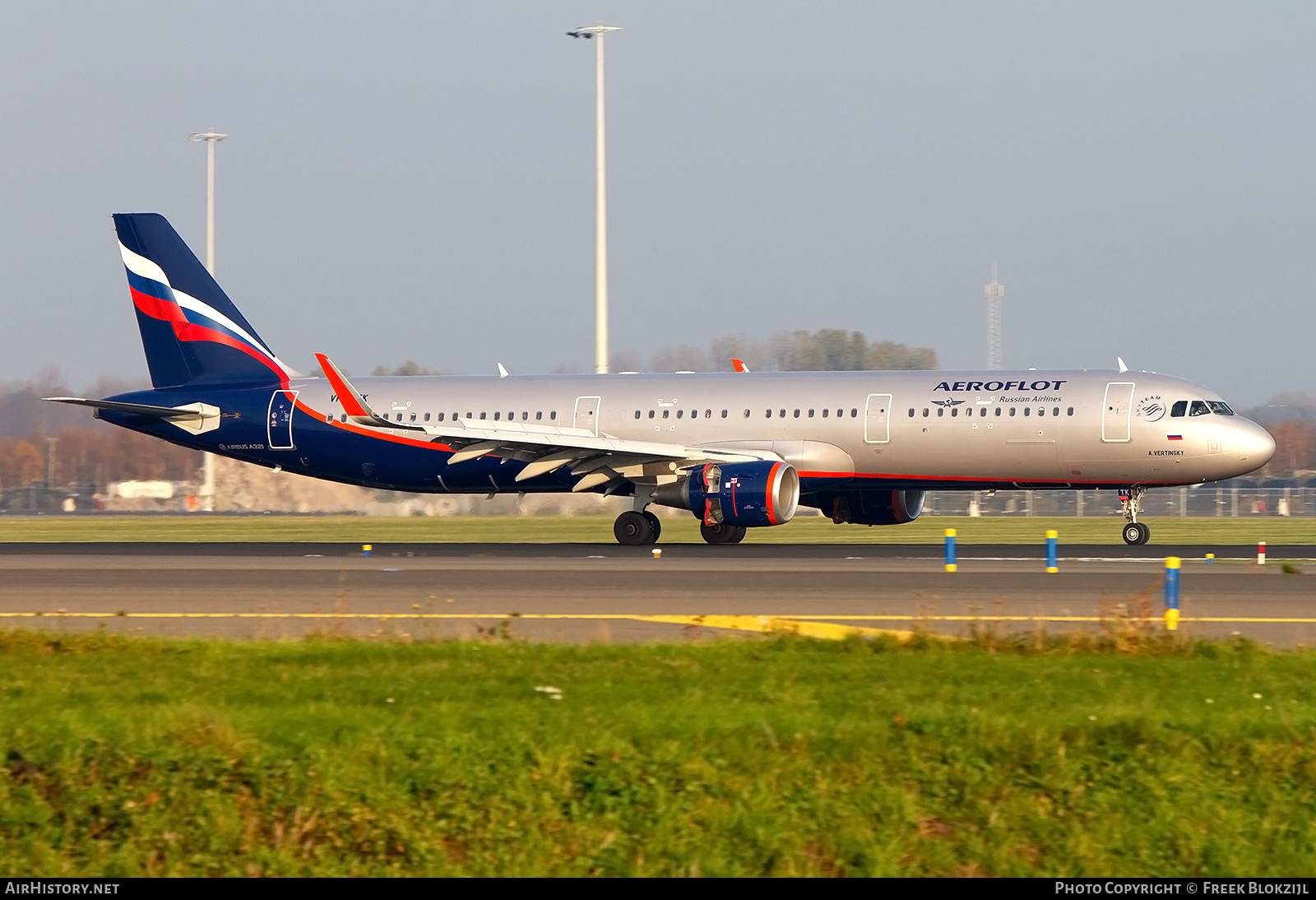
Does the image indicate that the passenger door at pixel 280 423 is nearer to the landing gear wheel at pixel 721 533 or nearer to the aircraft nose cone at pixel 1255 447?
the landing gear wheel at pixel 721 533

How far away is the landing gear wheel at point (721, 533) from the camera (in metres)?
34.0

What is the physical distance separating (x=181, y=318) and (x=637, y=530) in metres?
13.2

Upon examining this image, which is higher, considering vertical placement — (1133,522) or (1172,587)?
(1172,587)

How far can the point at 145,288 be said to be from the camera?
1519 inches

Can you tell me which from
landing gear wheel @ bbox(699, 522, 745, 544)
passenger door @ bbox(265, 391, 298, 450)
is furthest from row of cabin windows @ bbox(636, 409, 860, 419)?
passenger door @ bbox(265, 391, 298, 450)

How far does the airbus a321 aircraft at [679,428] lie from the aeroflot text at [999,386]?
0.05 meters

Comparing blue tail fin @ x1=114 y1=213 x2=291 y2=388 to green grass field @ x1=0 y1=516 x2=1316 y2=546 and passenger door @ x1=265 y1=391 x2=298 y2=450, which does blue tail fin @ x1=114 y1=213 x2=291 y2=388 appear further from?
green grass field @ x1=0 y1=516 x2=1316 y2=546

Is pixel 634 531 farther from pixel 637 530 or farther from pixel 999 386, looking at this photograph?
pixel 999 386

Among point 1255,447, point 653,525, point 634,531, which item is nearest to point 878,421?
point 653,525

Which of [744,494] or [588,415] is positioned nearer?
[744,494]

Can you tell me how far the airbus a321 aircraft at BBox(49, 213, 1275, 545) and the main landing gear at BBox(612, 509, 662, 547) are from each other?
41 millimetres
